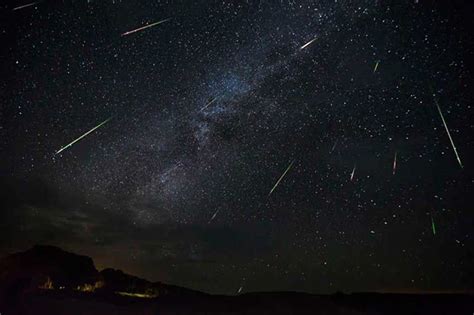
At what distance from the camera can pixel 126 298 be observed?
2031 centimetres

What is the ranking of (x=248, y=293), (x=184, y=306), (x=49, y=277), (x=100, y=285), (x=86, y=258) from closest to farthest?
(x=184, y=306), (x=49, y=277), (x=248, y=293), (x=100, y=285), (x=86, y=258)

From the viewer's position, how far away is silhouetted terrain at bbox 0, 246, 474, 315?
59.5ft

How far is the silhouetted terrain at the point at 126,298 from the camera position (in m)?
18.1

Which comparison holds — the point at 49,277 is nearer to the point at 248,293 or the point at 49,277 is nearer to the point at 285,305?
the point at 248,293

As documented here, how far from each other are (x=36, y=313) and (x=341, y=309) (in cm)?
1538

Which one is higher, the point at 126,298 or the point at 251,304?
the point at 126,298

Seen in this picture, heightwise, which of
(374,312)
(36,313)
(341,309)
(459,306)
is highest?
(36,313)

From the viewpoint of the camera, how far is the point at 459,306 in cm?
2677

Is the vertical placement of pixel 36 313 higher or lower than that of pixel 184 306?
higher

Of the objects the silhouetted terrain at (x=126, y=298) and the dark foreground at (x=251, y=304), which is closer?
the dark foreground at (x=251, y=304)

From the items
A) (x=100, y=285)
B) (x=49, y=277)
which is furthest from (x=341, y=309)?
(x=49, y=277)

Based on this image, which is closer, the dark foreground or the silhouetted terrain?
the dark foreground

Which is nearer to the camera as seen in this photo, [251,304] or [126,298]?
[126,298]

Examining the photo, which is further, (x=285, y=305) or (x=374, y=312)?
(x=374, y=312)
